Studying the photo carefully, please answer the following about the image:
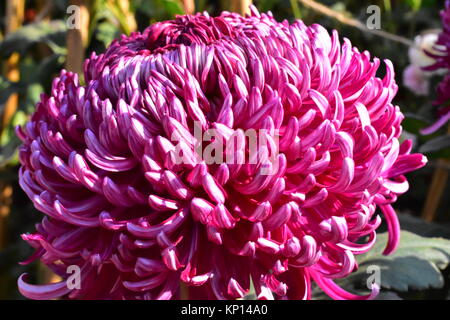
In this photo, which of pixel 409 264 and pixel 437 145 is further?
pixel 437 145

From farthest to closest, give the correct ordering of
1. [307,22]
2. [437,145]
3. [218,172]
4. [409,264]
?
1. [307,22]
2. [437,145]
3. [409,264]
4. [218,172]

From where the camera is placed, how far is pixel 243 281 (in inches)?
28.6

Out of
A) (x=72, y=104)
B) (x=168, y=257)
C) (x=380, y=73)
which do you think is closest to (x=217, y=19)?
(x=72, y=104)

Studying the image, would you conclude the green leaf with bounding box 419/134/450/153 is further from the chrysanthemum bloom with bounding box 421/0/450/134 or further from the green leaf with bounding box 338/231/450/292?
the green leaf with bounding box 338/231/450/292

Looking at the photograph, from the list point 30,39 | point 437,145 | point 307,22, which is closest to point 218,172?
point 437,145

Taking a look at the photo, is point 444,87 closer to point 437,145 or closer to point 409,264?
point 437,145

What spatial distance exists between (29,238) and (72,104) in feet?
0.61

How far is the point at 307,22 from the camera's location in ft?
6.30

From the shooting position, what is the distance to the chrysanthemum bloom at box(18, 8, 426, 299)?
700 millimetres

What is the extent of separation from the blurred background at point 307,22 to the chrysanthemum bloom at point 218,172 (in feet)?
0.72

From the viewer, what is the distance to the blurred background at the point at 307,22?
0.98 metres

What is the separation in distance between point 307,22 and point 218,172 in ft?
4.37
